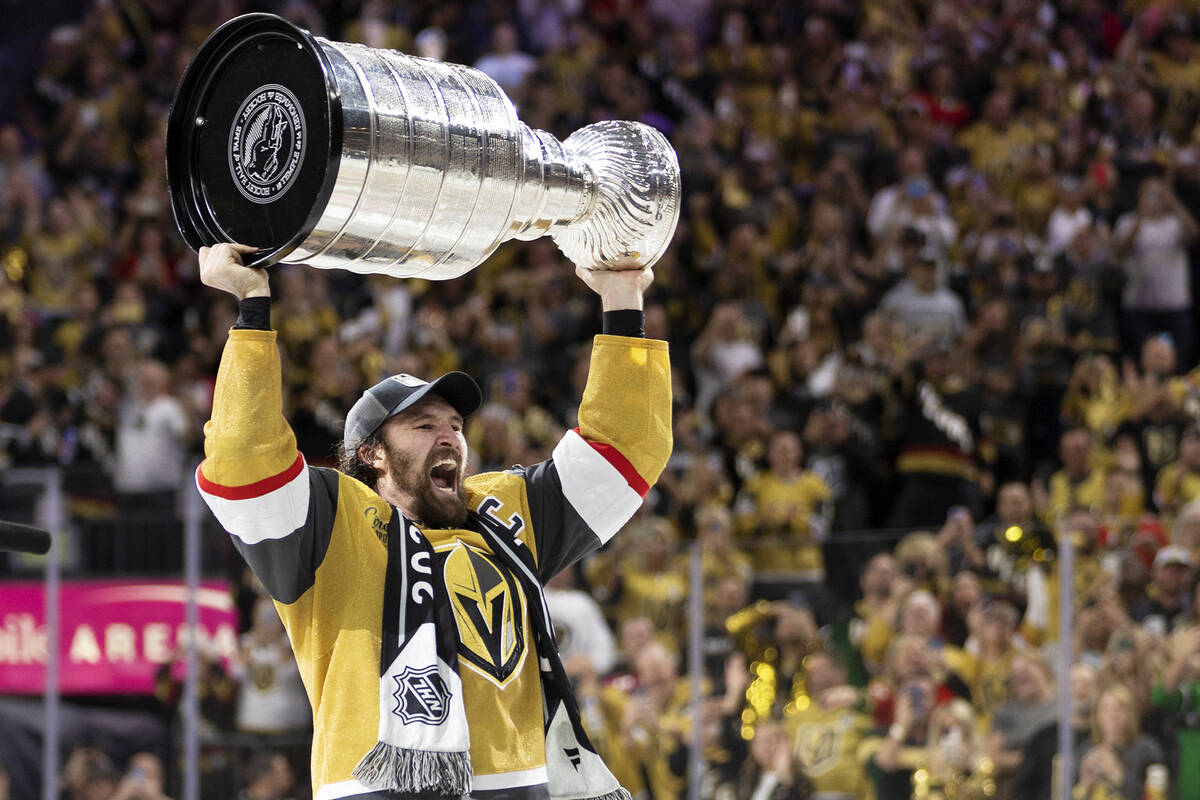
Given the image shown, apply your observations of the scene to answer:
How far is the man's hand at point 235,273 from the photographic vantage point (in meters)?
3.32

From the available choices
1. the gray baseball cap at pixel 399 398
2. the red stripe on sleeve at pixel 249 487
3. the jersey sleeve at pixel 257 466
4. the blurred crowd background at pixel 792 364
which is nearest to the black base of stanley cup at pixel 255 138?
the jersey sleeve at pixel 257 466

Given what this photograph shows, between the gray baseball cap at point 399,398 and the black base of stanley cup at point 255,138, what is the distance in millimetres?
556

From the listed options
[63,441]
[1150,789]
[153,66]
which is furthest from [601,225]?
[153,66]

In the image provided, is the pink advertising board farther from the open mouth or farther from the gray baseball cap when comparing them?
the open mouth

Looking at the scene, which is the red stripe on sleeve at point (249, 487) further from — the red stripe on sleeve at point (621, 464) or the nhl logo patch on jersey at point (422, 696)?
the red stripe on sleeve at point (621, 464)

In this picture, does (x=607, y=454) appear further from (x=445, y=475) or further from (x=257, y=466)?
(x=257, y=466)

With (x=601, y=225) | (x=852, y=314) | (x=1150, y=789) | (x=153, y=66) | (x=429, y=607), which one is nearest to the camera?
(x=429, y=607)

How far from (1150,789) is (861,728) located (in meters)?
1.12

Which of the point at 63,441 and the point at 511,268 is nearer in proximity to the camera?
the point at 63,441

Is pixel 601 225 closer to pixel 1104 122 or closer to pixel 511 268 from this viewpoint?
pixel 511 268

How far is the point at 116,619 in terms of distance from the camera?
7.56 meters

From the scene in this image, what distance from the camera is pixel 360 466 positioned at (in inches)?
154

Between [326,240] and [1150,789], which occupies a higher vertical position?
[326,240]

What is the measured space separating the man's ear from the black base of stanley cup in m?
0.61
